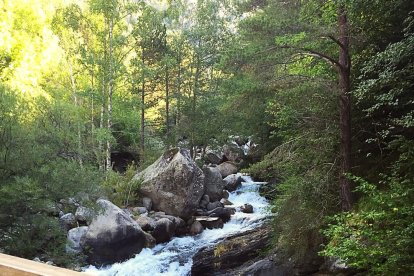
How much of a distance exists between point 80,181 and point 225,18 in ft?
47.2

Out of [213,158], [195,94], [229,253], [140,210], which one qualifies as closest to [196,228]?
[140,210]

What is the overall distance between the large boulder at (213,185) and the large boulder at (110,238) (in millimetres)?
5287

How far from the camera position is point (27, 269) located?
1.37 m

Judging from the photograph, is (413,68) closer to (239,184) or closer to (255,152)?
(239,184)

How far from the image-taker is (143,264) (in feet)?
33.3

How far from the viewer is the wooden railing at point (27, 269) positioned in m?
1.33

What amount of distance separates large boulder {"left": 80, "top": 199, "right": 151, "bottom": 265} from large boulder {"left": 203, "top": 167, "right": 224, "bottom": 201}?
5.29 meters

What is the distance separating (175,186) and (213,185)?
2747 mm

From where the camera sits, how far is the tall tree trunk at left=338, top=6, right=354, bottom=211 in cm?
662

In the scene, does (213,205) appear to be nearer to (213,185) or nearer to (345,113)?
(213,185)

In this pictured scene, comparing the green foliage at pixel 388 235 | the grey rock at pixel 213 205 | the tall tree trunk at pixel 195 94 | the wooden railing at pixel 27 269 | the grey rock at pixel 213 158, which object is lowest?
the grey rock at pixel 213 205

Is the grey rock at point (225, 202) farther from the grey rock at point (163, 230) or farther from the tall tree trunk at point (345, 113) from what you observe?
the tall tree trunk at point (345, 113)

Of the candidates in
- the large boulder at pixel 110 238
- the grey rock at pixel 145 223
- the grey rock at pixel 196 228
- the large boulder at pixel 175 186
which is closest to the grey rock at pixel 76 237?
the large boulder at pixel 110 238

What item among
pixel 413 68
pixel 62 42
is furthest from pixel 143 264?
pixel 62 42
